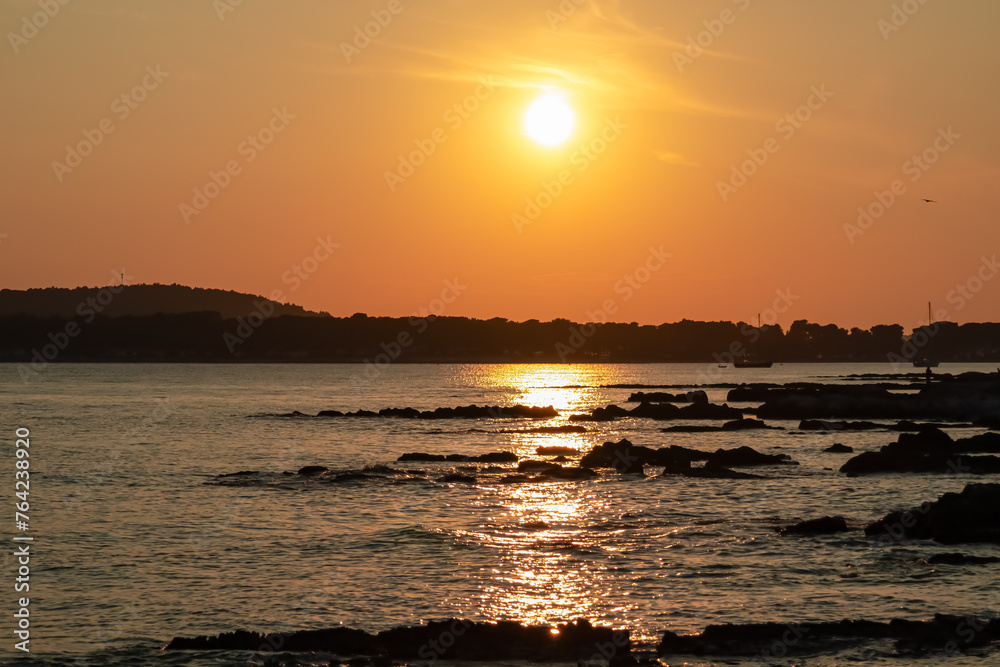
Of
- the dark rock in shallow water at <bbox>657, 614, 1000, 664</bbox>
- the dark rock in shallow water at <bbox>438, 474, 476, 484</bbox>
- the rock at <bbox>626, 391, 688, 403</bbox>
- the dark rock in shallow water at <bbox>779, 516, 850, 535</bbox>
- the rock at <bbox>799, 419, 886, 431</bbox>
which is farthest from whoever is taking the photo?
the rock at <bbox>626, 391, 688, 403</bbox>

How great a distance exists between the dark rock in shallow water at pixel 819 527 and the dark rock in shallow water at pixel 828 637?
9715mm

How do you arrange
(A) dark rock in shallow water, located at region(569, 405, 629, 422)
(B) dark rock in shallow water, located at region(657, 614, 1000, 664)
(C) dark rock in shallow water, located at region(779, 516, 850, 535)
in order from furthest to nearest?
(A) dark rock in shallow water, located at region(569, 405, 629, 422) < (C) dark rock in shallow water, located at region(779, 516, 850, 535) < (B) dark rock in shallow water, located at region(657, 614, 1000, 664)

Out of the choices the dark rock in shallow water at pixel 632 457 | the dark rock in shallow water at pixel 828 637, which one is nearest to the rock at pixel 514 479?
the dark rock in shallow water at pixel 632 457

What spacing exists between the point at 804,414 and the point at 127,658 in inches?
3015

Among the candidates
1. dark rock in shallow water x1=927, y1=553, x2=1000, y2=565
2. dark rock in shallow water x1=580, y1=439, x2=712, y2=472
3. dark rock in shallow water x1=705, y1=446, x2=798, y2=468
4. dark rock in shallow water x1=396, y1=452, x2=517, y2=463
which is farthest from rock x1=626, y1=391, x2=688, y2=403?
dark rock in shallow water x1=927, y1=553, x2=1000, y2=565

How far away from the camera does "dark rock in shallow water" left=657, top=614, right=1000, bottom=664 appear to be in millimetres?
17297

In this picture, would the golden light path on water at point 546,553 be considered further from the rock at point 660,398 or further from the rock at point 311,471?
the rock at point 660,398

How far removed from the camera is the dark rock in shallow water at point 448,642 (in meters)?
17.2

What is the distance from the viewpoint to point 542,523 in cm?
3161

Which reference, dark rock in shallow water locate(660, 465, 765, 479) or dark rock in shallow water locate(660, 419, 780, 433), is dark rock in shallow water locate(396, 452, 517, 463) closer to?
dark rock in shallow water locate(660, 465, 765, 479)

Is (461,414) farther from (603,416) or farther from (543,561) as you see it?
(543,561)

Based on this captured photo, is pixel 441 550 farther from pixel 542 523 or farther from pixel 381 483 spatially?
pixel 381 483

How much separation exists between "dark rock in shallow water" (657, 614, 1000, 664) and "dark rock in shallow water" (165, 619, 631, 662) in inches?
50.9

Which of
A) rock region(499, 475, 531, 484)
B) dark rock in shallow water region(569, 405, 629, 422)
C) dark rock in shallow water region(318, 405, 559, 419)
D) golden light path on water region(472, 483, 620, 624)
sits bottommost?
golden light path on water region(472, 483, 620, 624)
